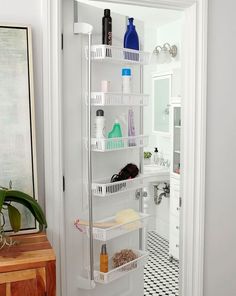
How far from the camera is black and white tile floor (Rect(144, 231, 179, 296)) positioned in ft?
11.1

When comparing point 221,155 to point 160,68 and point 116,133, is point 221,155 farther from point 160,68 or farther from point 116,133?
point 160,68

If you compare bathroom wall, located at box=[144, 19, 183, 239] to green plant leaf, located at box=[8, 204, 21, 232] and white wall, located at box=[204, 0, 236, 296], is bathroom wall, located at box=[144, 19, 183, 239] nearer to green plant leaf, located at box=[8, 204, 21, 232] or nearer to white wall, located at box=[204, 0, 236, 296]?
white wall, located at box=[204, 0, 236, 296]

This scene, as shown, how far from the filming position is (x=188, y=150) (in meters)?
2.50

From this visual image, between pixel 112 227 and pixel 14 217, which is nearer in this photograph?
pixel 14 217

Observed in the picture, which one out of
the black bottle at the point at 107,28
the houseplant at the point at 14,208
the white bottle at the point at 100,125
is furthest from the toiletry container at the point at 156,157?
the houseplant at the point at 14,208

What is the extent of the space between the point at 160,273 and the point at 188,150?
5.59ft

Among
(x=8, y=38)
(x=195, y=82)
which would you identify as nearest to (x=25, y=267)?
(x=8, y=38)

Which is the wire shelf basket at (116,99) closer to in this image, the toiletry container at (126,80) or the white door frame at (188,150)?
the toiletry container at (126,80)

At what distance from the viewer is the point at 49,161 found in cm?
203

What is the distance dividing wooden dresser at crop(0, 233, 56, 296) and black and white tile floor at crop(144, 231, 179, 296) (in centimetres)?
190

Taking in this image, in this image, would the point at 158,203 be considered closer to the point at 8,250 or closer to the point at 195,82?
the point at 195,82

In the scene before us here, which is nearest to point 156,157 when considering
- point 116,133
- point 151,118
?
point 151,118

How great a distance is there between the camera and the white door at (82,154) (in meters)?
2.24

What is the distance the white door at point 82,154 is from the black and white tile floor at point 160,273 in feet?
2.73
